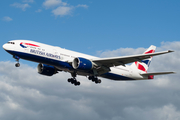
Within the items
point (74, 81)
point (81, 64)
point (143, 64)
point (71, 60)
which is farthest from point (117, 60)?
point (143, 64)

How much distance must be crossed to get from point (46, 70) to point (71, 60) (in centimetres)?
708

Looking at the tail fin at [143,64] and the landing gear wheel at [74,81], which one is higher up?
the tail fin at [143,64]

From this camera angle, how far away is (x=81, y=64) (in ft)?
117

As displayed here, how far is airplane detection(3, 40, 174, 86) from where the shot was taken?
34.1 m

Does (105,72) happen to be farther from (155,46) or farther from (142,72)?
(155,46)

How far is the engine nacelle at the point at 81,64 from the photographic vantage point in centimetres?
3556

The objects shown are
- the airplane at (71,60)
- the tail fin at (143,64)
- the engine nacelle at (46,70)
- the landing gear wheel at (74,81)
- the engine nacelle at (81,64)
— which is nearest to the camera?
the airplane at (71,60)

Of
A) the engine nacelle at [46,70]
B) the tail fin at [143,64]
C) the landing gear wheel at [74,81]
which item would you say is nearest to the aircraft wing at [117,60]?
the landing gear wheel at [74,81]

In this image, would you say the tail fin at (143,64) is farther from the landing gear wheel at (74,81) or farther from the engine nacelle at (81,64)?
the engine nacelle at (81,64)

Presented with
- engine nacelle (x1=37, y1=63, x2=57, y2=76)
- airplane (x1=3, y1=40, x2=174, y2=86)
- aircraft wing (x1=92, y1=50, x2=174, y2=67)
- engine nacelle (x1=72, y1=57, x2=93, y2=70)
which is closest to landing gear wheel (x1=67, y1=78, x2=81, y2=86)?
airplane (x1=3, y1=40, x2=174, y2=86)

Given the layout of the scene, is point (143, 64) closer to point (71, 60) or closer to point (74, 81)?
point (74, 81)

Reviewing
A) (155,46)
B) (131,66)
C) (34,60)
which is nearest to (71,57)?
(34,60)

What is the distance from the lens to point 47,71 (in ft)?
138

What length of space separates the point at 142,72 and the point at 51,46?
17.4 metres
